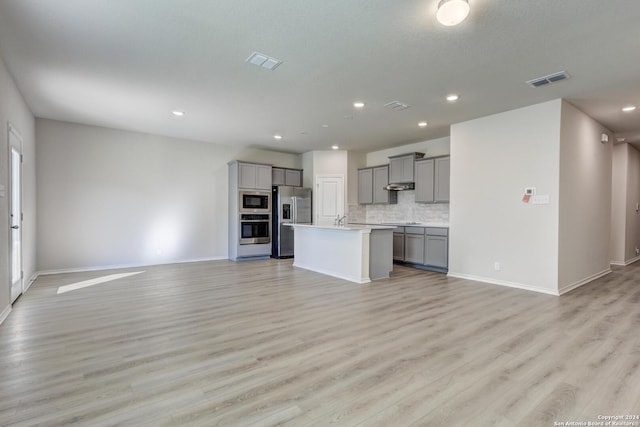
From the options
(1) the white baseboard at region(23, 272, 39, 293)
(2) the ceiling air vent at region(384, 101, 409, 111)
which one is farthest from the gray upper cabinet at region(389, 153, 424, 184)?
(1) the white baseboard at region(23, 272, 39, 293)

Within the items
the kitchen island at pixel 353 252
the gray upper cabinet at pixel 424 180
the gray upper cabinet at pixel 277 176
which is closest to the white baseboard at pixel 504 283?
the kitchen island at pixel 353 252

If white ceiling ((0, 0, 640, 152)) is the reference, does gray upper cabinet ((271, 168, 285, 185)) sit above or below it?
below

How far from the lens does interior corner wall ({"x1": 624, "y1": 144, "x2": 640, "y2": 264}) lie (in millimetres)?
7020

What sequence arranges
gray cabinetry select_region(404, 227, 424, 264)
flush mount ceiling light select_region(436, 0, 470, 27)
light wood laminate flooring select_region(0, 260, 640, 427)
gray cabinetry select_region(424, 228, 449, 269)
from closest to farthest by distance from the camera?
light wood laminate flooring select_region(0, 260, 640, 427), flush mount ceiling light select_region(436, 0, 470, 27), gray cabinetry select_region(424, 228, 449, 269), gray cabinetry select_region(404, 227, 424, 264)

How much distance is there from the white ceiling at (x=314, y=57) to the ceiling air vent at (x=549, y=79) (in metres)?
0.12

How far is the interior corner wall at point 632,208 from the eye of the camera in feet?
23.0

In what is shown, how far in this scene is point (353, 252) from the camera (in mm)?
5223

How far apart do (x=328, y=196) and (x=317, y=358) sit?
5967 mm

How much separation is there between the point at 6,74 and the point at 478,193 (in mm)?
6492

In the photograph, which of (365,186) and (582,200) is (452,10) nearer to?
(582,200)

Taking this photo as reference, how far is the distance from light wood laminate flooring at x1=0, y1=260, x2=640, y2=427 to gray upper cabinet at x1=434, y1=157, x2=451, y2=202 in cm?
235

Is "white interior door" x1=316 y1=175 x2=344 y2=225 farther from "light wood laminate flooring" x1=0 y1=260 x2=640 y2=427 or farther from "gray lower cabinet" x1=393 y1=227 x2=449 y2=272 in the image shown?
"light wood laminate flooring" x1=0 y1=260 x2=640 y2=427

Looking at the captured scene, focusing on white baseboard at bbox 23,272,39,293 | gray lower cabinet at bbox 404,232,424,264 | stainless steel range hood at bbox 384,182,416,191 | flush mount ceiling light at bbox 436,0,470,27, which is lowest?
white baseboard at bbox 23,272,39,293

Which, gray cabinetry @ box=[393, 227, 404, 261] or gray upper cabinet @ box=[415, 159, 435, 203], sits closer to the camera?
gray upper cabinet @ box=[415, 159, 435, 203]
